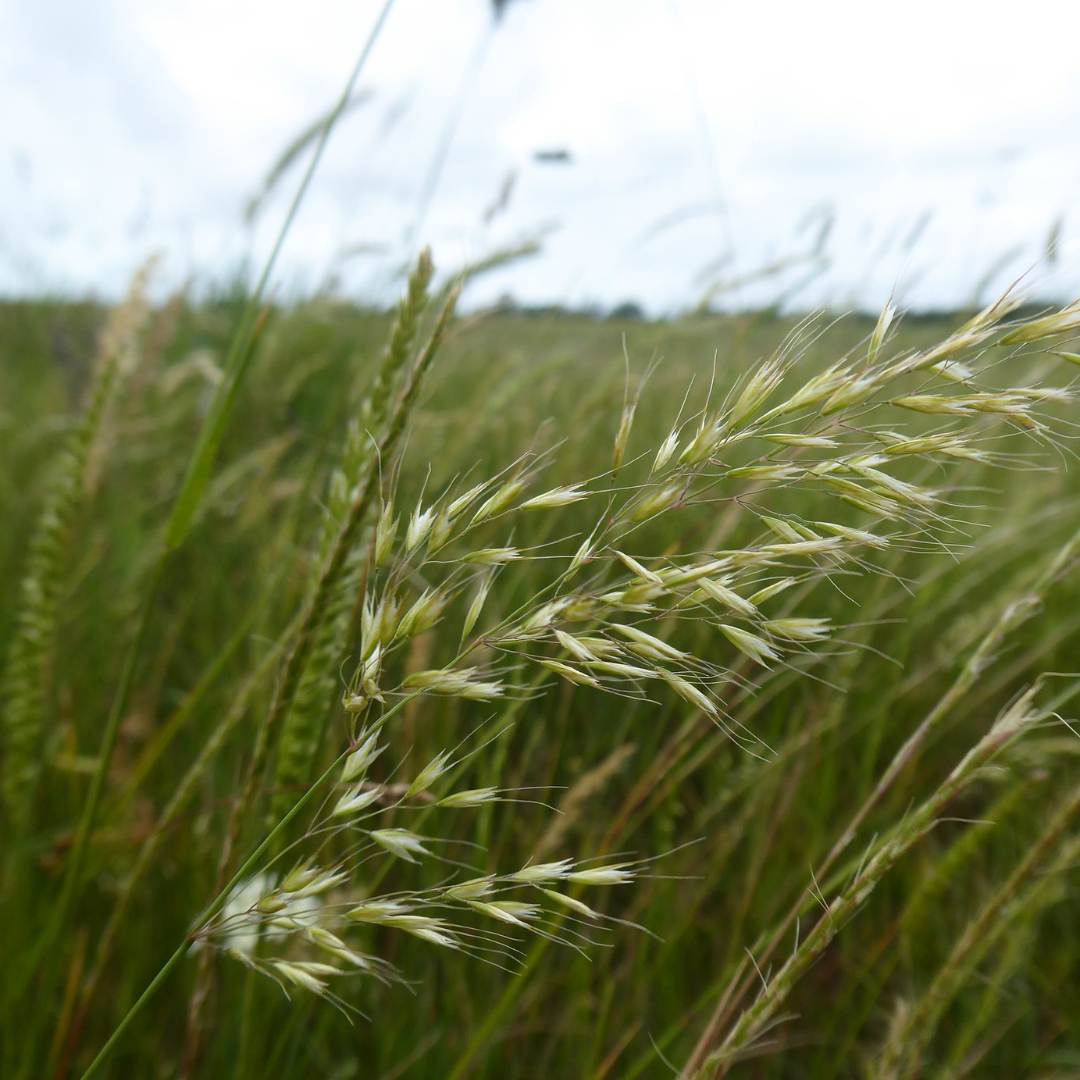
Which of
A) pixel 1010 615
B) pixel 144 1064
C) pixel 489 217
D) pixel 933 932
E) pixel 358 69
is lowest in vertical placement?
pixel 144 1064

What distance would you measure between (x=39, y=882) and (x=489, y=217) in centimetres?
154

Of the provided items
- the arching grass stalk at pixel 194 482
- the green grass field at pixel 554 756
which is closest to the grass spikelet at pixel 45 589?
the green grass field at pixel 554 756

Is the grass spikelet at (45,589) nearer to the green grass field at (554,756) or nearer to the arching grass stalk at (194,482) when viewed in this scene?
the green grass field at (554,756)

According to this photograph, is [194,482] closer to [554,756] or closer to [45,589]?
[45,589]

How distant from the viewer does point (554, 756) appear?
1.36 m

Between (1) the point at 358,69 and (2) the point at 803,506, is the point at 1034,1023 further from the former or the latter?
(1) the point at 358,69

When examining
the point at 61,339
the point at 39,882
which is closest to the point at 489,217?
the point at 39,882

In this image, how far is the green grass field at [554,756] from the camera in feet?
1.82

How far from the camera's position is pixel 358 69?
788mm

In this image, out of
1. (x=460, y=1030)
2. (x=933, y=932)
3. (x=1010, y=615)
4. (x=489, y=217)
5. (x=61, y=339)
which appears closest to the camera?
(x=1010, y=615)

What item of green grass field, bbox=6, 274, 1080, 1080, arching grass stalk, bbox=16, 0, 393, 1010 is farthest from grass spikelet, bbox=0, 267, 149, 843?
arching grass stalk, bbox=16, 0, 393, 1010

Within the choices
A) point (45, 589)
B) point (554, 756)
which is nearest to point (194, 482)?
point (45, 589)

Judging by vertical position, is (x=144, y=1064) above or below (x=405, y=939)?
below

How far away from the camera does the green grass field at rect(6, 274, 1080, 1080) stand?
0.55 meters
